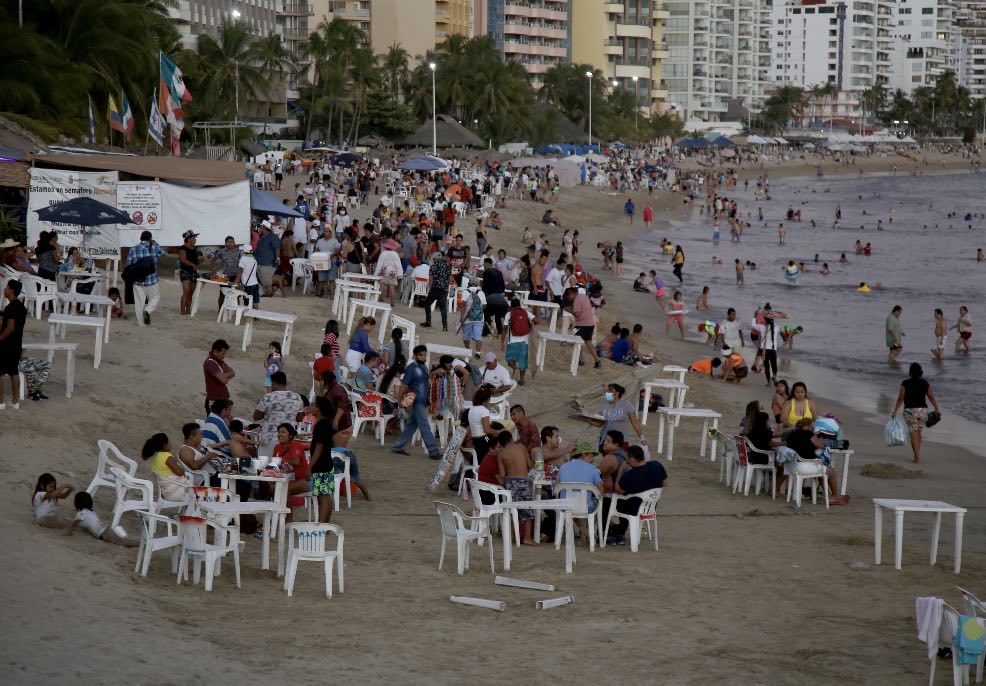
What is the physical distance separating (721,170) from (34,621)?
108609 mm

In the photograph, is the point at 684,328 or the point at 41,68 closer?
the point at 684,328

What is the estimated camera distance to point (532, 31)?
12569cm

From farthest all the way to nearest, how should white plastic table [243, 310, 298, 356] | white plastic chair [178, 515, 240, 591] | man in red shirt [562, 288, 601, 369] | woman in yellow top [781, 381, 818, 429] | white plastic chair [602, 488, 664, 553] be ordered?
man in red shirt [562, 288, 601, 369]
white plastic table [243, 310, 298, 356]
woman in yellow top [781, 381, 818, 429]
white plastic chair [602, 488, 664, 553]
white plastic chair [178, 515, 240, 591]

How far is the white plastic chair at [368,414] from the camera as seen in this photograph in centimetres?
1333

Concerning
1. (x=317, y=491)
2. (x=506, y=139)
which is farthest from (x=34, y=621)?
(x=506, y=139)

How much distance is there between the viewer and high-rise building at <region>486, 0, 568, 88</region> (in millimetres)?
123812

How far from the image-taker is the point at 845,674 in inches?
287

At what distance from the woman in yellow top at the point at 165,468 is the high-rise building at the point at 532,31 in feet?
376

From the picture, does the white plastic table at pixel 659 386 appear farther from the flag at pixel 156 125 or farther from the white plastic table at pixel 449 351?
the flag at pixel 156 125

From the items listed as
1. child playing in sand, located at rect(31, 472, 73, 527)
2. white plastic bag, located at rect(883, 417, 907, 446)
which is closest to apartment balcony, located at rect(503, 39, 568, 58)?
white plastic bag, located at rect(883, 417, 907, 446)

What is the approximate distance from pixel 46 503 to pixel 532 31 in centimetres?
12103

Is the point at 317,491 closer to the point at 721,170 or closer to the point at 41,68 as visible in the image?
the point at 41,68

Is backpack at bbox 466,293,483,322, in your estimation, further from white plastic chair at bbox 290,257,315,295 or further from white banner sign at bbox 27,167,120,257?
white banner sign at bbox 27,167,120,257

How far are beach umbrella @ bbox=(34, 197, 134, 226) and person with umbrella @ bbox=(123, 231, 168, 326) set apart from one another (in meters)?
1.21
